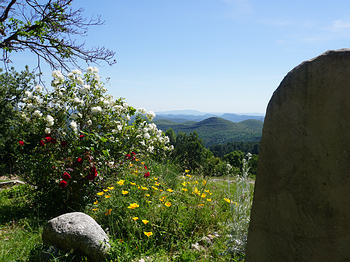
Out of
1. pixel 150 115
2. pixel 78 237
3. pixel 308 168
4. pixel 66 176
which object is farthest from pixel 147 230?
pixel 150 115

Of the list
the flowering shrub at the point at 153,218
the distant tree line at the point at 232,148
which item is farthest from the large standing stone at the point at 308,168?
the distant tree line at the point at 232,148

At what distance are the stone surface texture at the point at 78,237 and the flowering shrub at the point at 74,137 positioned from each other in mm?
1201

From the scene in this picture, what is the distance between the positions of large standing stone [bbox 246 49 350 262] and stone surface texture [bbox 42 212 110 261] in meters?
1.81

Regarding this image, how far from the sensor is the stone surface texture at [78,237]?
2.81 meters

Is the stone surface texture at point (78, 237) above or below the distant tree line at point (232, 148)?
above

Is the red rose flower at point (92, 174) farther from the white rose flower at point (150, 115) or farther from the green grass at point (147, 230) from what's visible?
the white rose flower at point (150, 115)

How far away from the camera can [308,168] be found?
5.43ft

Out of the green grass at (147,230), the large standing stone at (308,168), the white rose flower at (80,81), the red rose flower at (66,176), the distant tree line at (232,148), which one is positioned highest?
A: the white rose flower at (80,81)

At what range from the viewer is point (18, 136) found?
5.18 meters

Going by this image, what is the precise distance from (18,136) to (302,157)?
17.7 feet

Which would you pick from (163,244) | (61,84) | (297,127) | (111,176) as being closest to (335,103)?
(297,127)

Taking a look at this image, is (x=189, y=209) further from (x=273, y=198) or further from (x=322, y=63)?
(x=322, y=63)

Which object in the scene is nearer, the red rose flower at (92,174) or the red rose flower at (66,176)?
the red rose flower at (66,176)

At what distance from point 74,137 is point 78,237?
242 cm
